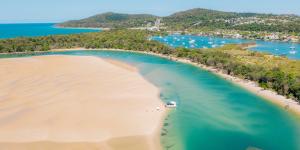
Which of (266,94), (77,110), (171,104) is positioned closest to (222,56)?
(266,94)

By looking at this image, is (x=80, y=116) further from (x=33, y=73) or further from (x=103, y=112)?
(x=33, y=73)

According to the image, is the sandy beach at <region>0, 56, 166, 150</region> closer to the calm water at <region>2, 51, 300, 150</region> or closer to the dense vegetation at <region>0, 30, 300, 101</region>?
the calm water at <region>2, 51, 300, 150</region>

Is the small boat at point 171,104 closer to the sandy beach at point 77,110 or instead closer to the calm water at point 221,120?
the sandy beach at point 77,110

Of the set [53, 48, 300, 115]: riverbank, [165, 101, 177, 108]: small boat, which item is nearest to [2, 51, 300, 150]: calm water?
[165, 101, 177, 108]: small boat

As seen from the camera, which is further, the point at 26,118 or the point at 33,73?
the point at 33,73

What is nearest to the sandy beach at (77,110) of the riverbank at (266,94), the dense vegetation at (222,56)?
the riverbank at (266,94)

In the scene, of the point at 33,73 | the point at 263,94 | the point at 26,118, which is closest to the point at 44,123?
the point at 26,118
